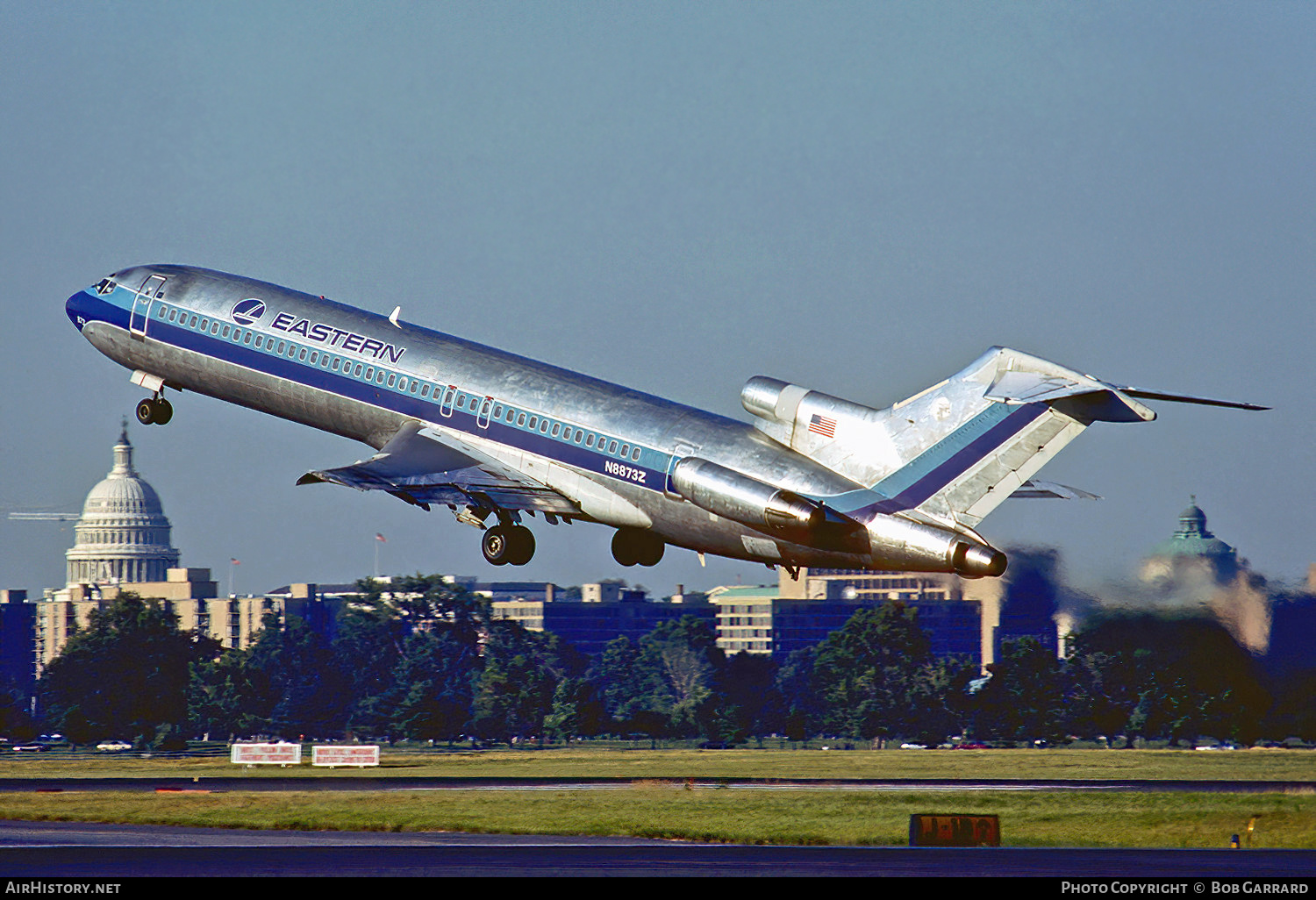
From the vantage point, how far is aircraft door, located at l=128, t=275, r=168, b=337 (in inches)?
2180

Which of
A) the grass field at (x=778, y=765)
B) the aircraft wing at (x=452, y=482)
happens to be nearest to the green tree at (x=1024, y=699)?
the grass field at (x=778, y=765)

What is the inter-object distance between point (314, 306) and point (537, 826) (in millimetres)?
16928

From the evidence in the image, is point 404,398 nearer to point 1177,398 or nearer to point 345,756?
point 1177,398

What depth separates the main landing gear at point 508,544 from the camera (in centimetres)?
4622

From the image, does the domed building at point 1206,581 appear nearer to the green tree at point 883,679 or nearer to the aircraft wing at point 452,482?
the aircraft wing at point 452,482

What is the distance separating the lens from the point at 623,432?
45125mm

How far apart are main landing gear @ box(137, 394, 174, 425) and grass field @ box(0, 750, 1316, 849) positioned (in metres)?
12.5

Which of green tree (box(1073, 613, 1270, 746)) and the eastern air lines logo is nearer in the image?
the eastern air lines logo

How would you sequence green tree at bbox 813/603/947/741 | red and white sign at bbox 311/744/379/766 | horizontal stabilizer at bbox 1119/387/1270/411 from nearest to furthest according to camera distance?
horizontal stabilizer at bbox 1119/387/1270/411
red and white sign at bbox 311/744/379/766
green tree at bbox 813/603/947/741

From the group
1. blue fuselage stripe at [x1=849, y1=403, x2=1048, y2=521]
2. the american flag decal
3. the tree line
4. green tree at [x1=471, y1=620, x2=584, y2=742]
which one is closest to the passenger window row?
the american flag decal

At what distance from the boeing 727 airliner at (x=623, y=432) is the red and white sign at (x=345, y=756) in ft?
137

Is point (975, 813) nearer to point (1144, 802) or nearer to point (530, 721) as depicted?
point (1144, 802)

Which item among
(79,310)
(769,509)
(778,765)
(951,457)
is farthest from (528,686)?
(951,457)

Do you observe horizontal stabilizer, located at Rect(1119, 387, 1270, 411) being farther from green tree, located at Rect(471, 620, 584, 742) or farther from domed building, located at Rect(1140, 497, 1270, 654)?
green tree, located at Rect(471, 620, 584, 742)
